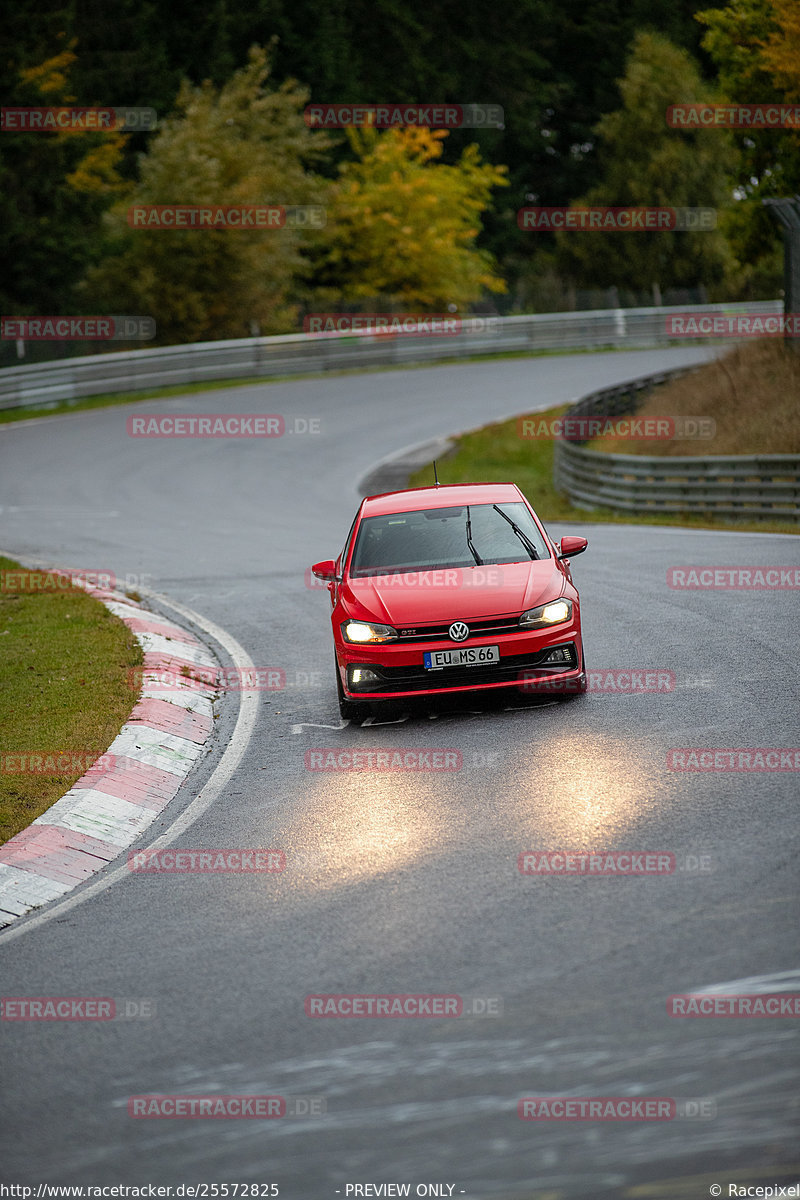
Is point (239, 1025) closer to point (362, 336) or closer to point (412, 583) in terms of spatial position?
point (412, 583)

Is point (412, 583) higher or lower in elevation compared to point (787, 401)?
higher

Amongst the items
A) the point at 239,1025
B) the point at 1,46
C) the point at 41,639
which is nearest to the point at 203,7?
the point at 1,46

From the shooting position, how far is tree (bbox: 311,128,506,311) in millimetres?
53031

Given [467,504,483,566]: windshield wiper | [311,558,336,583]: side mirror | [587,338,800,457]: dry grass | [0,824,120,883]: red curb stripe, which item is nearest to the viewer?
[0,824,120,883]: red curb stripe

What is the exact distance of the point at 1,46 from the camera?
39562 mm

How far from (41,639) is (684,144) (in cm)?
5747

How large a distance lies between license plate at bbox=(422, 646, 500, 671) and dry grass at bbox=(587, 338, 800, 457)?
13980mm
